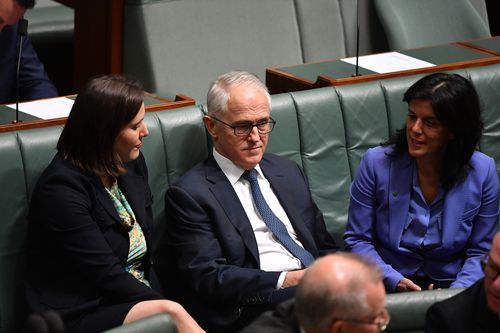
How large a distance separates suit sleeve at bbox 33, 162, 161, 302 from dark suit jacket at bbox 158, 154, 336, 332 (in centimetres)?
19

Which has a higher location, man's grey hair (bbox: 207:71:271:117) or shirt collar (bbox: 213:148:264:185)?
man's grey hair (bbox: 207:71:271:117)

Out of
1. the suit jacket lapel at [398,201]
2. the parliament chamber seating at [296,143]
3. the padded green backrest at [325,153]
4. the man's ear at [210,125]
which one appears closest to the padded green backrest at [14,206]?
the parliament chamber seating at [296,143]

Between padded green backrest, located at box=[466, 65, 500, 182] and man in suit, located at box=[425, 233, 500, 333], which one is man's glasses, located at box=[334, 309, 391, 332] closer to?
man in suit, located at box=[425, 233, 500, 333]

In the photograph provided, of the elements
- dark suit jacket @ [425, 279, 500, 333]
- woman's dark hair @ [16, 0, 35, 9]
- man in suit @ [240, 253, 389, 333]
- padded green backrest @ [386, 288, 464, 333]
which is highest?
woman's dark hair @ [16, 0, 35, 9]

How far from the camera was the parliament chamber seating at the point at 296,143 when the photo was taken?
2699 mm

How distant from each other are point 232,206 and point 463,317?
2.63 feet

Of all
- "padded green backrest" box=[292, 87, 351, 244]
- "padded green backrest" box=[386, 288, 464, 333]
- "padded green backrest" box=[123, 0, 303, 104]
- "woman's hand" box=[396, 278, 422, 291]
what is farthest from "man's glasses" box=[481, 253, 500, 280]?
"padded green backrest" box=[123, 0, 303, 104]

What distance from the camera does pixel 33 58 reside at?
3381 millimetres

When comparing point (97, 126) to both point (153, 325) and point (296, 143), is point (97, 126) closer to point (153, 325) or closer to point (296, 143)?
point (153, 325)

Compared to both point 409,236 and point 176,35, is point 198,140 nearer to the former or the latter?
point 409,236

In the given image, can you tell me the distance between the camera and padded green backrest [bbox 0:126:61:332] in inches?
106

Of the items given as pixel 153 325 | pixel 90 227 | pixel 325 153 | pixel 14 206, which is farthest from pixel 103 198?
pixel 325 153

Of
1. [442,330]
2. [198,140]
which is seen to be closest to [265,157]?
[198,140]

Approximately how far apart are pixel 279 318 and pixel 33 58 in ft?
5.54
